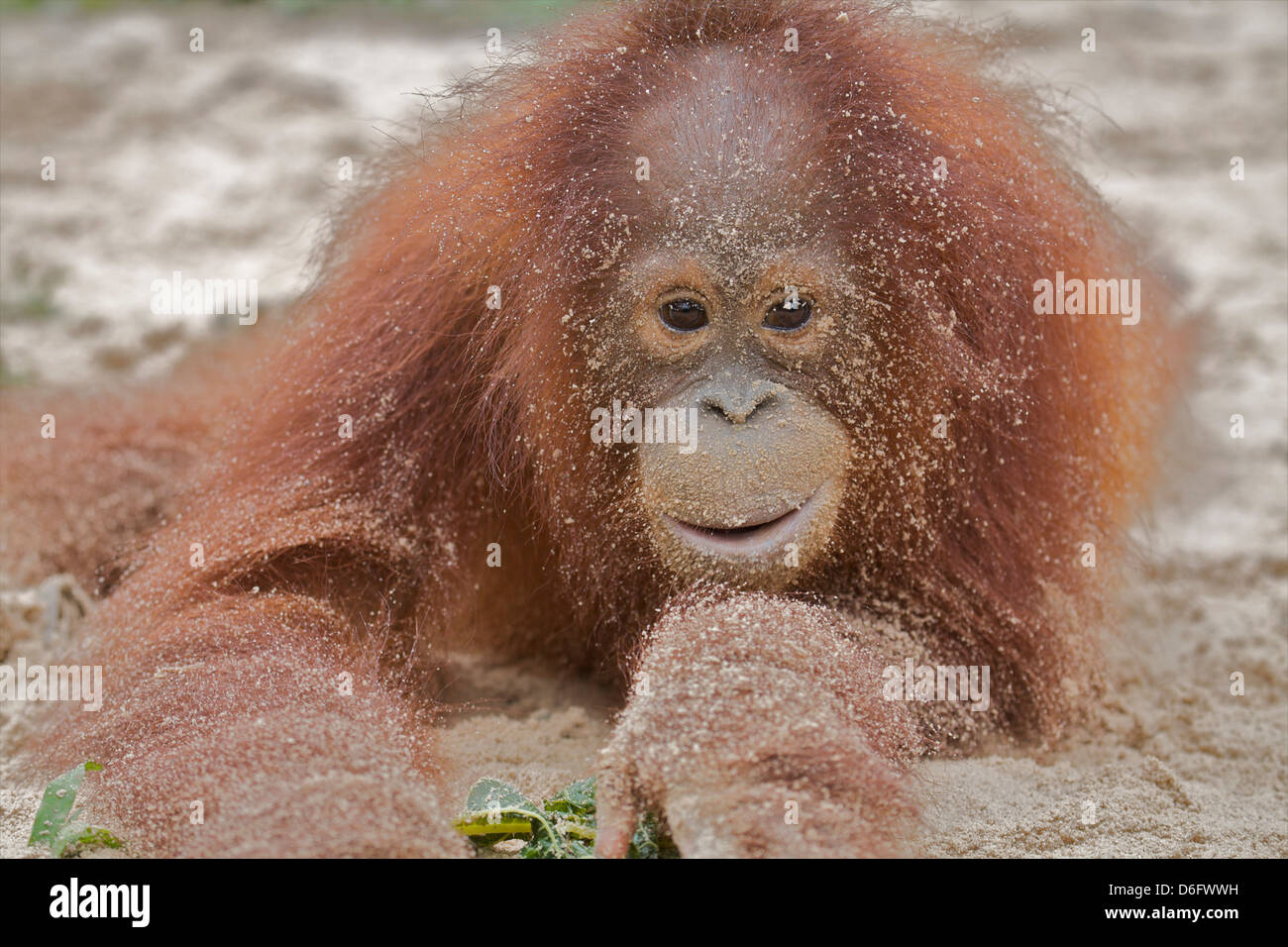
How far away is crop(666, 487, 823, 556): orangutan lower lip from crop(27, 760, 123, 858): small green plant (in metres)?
1.24

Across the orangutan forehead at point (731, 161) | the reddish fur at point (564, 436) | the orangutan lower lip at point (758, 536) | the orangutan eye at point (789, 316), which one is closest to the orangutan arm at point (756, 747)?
the orangutan lower lip at point (758, 536)

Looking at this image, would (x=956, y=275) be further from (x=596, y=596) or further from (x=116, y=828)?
(x=116, y=828)

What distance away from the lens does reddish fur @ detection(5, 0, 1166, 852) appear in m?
2.78

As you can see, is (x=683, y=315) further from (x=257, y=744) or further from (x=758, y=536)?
(x=257, y=744)

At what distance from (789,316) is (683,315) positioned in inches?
8.2

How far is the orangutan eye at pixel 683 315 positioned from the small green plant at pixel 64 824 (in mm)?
1414

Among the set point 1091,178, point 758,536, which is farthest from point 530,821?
point 1091,178

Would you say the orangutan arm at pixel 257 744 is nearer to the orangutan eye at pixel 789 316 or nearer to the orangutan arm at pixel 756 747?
the orangutan arm at pixel 756 747

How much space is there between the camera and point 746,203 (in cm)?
268

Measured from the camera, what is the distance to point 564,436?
9.59 ft

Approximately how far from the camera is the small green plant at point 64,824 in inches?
101

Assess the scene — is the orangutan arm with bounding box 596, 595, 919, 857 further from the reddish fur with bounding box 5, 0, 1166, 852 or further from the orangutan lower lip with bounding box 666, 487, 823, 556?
the reddish fur with bounding box 5, 0, 1166, 852

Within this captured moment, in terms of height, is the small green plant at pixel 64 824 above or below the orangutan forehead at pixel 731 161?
below

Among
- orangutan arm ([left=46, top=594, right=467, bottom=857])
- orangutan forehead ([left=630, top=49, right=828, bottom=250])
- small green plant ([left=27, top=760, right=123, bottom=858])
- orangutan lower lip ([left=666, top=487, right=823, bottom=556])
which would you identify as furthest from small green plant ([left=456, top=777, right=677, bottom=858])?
orangutan forehead ([left=630, top=49, right=828, bottom=250])
